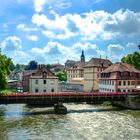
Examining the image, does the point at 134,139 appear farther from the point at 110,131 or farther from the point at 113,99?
the point at 113,99

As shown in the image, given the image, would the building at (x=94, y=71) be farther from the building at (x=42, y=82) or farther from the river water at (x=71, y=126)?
the river water at (x=71, y=126)

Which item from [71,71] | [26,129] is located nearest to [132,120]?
[26,129]

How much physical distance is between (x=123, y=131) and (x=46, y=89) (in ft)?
150

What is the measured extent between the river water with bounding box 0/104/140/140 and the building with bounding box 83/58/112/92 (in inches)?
1821

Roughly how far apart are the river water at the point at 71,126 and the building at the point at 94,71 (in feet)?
152

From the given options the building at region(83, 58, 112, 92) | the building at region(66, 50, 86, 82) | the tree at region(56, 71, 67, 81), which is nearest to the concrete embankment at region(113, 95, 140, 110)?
the building at region(83, 58, 112, 92)

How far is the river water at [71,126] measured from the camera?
3722 centimetres

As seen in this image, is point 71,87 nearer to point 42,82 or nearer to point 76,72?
point 76,72

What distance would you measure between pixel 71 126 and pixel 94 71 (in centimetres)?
6064

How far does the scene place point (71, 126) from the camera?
4400cm

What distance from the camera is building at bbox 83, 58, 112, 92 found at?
4072 inches

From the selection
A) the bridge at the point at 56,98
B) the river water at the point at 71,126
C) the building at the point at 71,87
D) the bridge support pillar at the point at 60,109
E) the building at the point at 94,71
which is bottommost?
the river water at the point at 71,126

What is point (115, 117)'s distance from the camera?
52.5 m

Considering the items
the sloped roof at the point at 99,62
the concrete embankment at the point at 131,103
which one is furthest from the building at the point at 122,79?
the sloped roof at the point at 99,62
